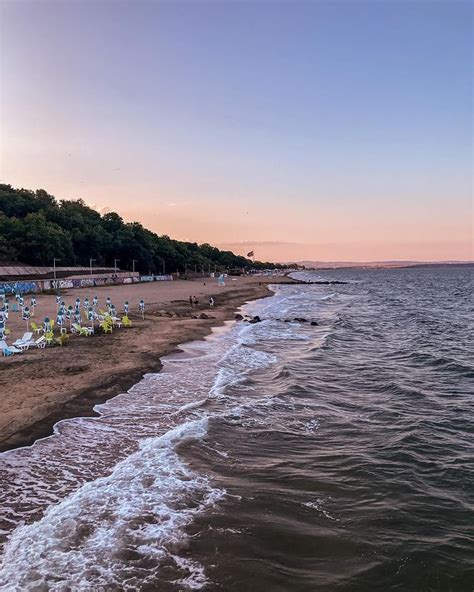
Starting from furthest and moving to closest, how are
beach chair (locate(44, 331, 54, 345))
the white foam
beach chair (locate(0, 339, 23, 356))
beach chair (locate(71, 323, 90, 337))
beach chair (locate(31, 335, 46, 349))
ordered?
beach chair (locate(71, 323, 90, 337))
beach chair (locate(44, 331, 54, 345))
beach chair (locate(31, 335, 46, 349))
beach chair (locate(0, 339, 23, 356))
the white foam

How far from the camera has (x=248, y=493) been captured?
725 centimetres

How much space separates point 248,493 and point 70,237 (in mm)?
92854

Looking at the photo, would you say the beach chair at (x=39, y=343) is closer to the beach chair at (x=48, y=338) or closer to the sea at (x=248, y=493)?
the beach chair at (x=48, y=338)

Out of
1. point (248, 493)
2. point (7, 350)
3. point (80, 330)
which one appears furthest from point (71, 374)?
point (248, 493)

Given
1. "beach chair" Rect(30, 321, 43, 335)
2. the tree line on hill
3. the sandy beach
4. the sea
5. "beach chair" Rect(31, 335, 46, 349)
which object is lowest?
the sea

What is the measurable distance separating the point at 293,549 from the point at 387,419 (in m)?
6.20

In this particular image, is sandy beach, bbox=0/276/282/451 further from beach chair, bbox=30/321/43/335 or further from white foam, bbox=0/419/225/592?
white foam, bbox=0/419/225/592

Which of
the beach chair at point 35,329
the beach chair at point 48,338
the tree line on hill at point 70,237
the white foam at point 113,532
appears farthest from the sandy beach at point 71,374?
the tree line on hill at point 70,237

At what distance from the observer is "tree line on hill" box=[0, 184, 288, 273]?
7625 cm

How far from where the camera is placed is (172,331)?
25062 mm

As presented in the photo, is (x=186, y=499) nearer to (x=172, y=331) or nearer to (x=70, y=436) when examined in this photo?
(x=70, y=436)

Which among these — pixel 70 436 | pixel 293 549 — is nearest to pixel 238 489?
pixel 293 549

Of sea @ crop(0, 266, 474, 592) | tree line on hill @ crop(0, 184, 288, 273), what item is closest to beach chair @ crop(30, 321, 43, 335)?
sea @ crop(0, 266, 474, 592)

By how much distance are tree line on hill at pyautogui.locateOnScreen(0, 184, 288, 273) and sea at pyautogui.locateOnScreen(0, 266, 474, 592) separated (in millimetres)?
70100
